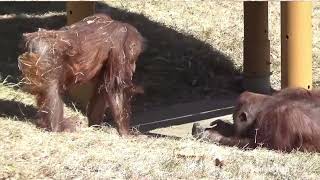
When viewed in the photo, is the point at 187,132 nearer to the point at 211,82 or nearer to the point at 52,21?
the point at 211,82

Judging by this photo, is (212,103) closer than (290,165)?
No

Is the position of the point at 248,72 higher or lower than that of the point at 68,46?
lower

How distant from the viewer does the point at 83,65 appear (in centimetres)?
512

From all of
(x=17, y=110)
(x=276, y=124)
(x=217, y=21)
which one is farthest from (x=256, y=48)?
(x=17, y=110)

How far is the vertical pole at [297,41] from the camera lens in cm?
576

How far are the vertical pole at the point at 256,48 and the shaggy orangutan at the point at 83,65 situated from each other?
3.65m

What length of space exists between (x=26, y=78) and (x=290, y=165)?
80.3 inches

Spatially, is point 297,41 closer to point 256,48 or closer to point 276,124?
point 276,124

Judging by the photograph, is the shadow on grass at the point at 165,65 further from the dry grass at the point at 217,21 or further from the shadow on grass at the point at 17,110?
the shadow on grass at the point at 17,110

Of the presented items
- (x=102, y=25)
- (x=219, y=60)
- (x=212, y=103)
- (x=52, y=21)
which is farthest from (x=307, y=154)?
(x=52, y=21)

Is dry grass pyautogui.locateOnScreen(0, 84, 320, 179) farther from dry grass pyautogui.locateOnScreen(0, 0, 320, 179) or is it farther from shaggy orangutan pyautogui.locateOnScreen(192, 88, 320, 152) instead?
shaggy orangutan pyautogui.locateOnScreen(192, 88, 320, 152)

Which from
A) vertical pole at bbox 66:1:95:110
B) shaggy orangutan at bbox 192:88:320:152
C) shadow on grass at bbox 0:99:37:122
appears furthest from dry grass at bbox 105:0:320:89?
shadow on grass at bbox 0:99:37:122

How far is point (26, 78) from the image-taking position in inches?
192

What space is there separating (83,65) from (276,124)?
1570 mm
